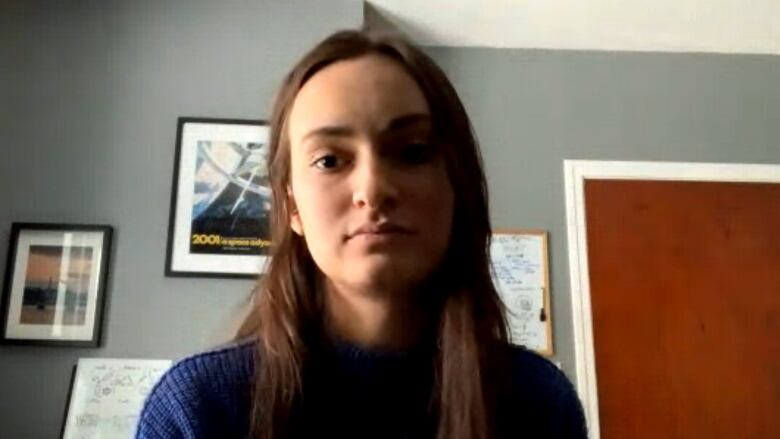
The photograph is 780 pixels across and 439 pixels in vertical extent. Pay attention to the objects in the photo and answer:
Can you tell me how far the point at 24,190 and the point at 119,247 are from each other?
0.25 metres

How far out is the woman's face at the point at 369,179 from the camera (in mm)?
737

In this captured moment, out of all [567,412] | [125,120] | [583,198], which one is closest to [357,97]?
[567,412]

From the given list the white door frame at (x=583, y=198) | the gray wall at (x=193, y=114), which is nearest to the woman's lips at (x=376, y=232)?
the gray wall at (x=193, y=114)

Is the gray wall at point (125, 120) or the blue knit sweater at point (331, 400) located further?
the gray wall at point (125, 120)

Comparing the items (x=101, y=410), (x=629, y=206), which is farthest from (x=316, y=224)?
(x=629, y=206)

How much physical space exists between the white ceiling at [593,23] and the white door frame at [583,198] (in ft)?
1.11

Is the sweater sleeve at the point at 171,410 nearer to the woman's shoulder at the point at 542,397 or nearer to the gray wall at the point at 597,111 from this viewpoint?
the woman's shoulder at the point at 542,397

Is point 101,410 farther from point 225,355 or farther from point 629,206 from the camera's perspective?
point 629,206

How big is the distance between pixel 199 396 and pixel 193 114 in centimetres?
133

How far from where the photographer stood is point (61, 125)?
196 centimetres

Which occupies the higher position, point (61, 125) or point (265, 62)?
point (265, 62)

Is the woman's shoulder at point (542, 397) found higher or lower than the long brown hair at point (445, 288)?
lower

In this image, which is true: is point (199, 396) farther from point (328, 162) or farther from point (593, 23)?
point (593, 23)

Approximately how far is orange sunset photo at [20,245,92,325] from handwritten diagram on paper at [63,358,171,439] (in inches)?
4.7
